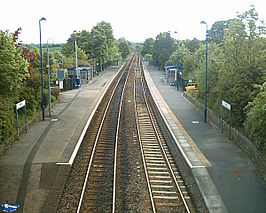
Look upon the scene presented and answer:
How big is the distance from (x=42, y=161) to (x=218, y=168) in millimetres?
8132

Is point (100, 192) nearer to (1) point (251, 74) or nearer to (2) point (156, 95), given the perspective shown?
(1) point (251, 74)

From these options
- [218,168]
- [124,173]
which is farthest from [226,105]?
[124,173]

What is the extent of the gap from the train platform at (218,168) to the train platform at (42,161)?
5748mm

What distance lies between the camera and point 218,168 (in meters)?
17.5

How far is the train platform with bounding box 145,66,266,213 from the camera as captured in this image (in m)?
13.9

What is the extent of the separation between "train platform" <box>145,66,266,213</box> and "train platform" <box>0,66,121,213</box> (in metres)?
5.75

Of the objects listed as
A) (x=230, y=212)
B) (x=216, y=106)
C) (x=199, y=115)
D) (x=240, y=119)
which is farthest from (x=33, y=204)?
(x=199, y=115)

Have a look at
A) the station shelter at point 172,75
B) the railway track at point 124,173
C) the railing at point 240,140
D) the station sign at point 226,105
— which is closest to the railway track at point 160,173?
the railway track at point 124,173

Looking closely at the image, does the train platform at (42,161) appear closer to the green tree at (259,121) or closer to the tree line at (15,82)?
the tree line at (15,82)

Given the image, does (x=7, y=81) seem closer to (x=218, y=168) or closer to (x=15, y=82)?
(x=15, y=82)

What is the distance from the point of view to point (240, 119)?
74.8ft

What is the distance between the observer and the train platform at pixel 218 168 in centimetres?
1386

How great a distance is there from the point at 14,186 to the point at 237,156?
419 inches

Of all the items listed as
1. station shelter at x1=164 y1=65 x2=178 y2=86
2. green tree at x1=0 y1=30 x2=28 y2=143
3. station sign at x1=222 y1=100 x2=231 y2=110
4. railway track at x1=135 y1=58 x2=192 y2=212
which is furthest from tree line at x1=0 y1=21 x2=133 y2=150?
station shelter at x1=164 y1=65 x2=178 y2=86
